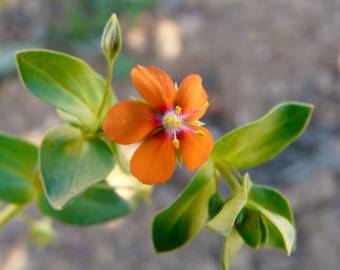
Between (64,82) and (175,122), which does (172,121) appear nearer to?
(175,122)

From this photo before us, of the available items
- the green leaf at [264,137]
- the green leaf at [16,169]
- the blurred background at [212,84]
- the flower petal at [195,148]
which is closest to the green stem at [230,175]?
the green leaf at [264,137]

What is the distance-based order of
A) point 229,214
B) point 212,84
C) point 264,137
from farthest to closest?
point 212,84 < point 264,137 < point 229,214

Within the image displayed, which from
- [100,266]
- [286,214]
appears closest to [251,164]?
[286,214]

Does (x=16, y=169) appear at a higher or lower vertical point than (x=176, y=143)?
lower

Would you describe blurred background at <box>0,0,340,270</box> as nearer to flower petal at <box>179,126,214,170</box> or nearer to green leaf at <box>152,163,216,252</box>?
green leaf at <box>152,163,216,252</box>

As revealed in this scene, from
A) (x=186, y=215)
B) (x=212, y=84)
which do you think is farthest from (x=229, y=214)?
(x=212, y=84)

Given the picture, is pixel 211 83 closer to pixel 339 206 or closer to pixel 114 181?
pixel 339 206

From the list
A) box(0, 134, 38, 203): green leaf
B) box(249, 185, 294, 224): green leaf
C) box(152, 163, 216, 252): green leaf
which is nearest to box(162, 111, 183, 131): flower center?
box(152, 163, 216, 252): green leaf
